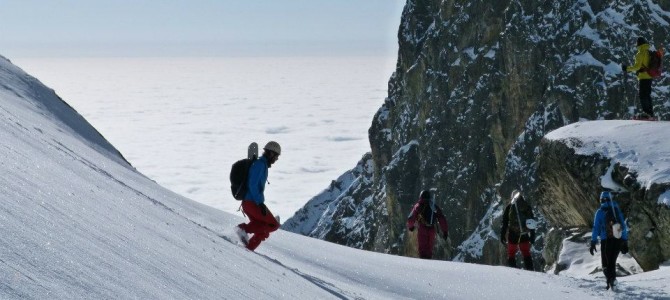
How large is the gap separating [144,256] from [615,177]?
1200cm

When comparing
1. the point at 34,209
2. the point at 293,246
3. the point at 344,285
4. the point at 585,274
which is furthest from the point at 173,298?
the point at 585,274

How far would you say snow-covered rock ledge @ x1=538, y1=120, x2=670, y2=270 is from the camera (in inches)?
556

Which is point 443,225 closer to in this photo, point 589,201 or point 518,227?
point 518,227

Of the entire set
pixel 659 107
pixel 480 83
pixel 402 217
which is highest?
pixel 480 83

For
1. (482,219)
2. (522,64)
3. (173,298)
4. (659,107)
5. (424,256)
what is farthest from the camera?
(482,219)

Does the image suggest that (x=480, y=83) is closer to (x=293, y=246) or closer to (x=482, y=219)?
(x=482, y=219)

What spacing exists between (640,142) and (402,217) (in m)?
82.2

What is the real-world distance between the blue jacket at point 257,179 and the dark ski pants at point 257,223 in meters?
0.09

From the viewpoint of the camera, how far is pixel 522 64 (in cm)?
7719

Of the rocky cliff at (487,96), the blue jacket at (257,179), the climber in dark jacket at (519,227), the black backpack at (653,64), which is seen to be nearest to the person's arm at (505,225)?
the climber in dark jacket at (519,227)

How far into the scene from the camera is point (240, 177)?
897cm

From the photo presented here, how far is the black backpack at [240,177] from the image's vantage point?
8.94 m

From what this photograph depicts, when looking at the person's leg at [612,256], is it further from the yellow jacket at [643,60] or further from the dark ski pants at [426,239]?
the yellow jacket at [643,60]

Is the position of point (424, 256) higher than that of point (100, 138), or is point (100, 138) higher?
point (100, 138)
